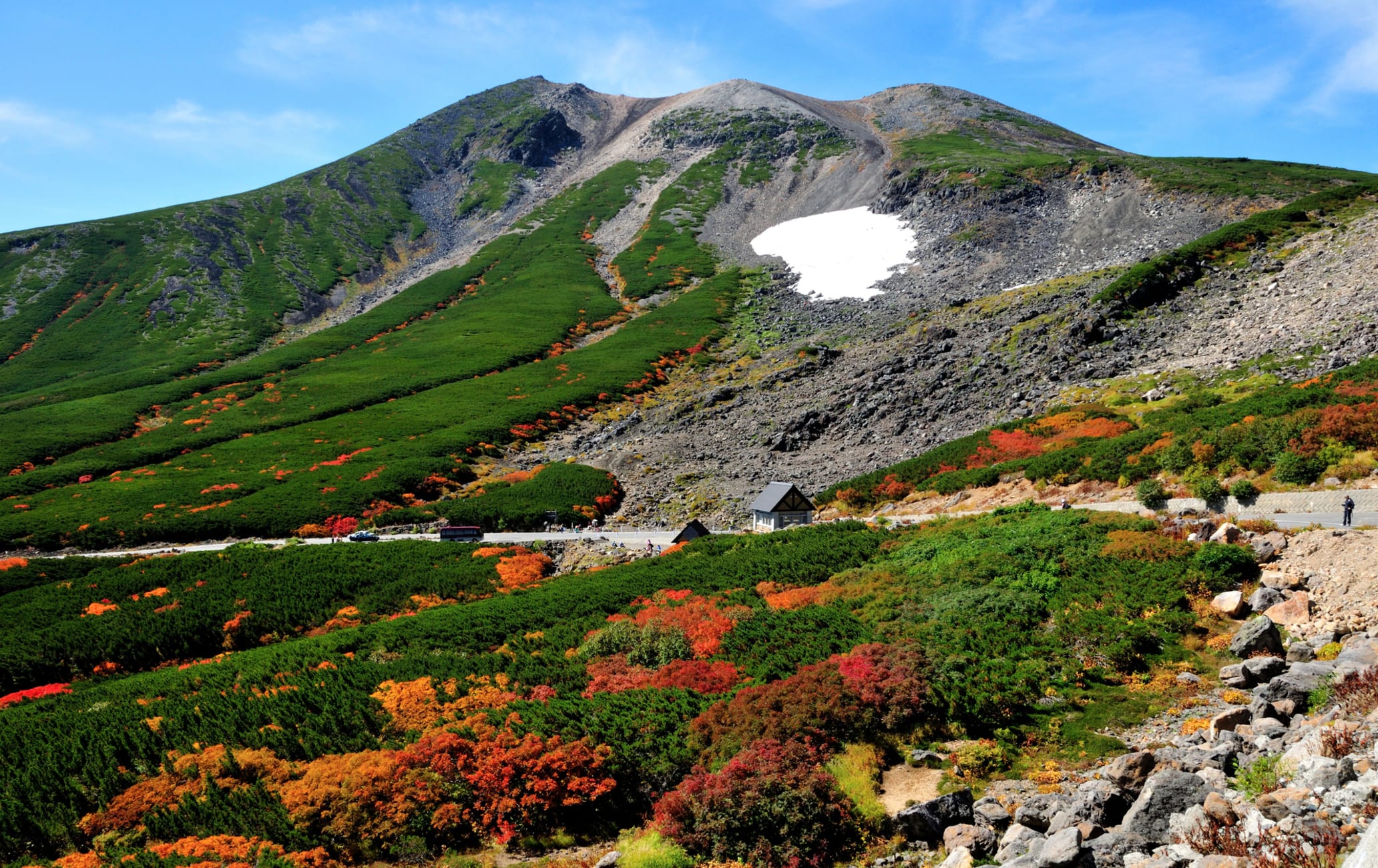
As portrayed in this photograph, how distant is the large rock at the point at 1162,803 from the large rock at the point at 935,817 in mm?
3718

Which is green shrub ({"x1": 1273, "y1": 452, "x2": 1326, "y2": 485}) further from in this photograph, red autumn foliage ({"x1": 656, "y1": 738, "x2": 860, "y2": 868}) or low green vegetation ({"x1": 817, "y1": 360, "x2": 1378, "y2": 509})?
red autumn foliage ({"x1": 656, "y1": 738, "x2": 860, "y2": 868})

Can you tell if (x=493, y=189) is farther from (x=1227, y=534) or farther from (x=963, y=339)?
(x=1227, y=534)

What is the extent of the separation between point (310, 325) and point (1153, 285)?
128 m

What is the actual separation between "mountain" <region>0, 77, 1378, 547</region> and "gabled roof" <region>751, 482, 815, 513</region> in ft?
27.2

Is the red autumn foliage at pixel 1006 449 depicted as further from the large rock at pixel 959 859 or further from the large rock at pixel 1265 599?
the large rock at pixel 959 859

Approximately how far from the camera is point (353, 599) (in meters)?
41.0

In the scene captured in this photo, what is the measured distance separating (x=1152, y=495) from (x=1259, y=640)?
1474 cm

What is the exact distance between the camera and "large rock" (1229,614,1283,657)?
18.0m

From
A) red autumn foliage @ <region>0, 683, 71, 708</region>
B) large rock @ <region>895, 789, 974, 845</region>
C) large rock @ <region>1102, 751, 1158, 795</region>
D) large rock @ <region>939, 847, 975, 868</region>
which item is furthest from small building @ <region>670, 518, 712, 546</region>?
large rock @ <region>1102, 751, 1158, 795</region>

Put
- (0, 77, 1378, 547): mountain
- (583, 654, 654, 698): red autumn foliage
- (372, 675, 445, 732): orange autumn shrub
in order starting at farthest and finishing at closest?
(0, 77, 1378, 547): mountain
(583, 654, 654, 698): red autumn foliage
(372, 675, 445, 732): orange autumn shrub

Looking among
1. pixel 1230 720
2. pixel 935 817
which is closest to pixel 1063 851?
pixel 935 817

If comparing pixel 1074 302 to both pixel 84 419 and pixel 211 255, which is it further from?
pixel 211 255

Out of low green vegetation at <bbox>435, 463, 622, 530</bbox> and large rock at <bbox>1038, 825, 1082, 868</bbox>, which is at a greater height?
large rock at <bbox>1038, 825, 1082, 868</bbox>

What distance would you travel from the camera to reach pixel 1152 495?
31.4m
